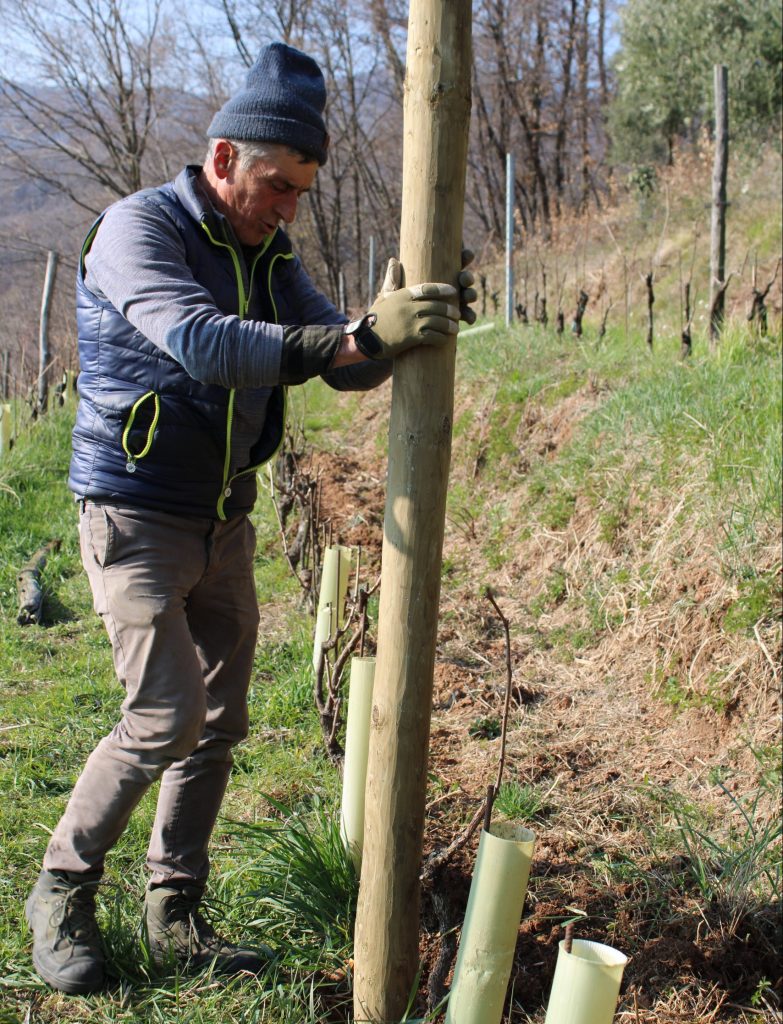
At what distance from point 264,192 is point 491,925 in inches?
70.3

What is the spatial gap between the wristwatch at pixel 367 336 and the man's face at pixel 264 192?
510 mm

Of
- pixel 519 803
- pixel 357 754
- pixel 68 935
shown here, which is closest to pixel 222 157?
pixel 357 754

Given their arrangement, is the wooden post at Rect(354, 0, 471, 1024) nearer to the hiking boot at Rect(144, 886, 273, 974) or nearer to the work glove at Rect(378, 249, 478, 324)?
the work glove at Rect(378, 249, 478, 324)

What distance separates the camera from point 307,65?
94.0 inches

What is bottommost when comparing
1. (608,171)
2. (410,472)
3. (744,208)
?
(410,472)

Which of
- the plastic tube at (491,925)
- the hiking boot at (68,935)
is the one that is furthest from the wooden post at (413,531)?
the hiking boot at (68,935)

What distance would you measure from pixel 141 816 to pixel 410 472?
175 cm

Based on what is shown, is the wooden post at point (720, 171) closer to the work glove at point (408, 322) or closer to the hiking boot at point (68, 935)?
the work glove at point (408, 322)

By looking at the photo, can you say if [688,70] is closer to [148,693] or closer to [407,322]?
[407,322]

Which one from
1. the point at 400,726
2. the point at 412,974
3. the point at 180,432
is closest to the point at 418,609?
the point at 400,726

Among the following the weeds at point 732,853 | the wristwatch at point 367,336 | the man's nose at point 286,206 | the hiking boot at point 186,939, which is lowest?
the hiking boot at point 186,939

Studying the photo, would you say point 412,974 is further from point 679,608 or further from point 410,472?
point 679,608

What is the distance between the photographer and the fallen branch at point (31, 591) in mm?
5141

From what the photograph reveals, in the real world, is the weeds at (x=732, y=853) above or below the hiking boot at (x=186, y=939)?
above
